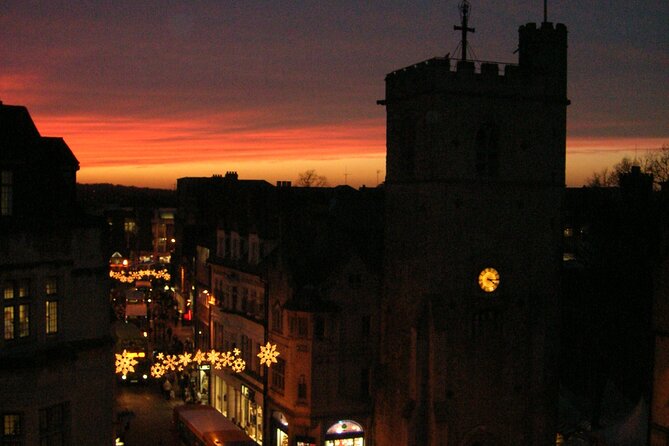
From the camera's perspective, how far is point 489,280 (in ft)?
117

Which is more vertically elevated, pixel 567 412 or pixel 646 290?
pixel 646 290

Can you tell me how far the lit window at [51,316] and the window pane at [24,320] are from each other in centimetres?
65

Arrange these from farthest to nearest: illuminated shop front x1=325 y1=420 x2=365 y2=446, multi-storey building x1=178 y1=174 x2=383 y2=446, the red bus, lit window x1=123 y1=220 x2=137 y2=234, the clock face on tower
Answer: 1. lit window x1=123 y1=220 x2=137 y2=234
2. illuminated shop front x1=325 y1=420 x2=365 y2=446
3. multi-storey building x1=178 y1=174 x2=383 y2=446
4. the clock face on tower
5. the red bus

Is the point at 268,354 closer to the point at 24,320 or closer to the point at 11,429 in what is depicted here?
the point at 24,320

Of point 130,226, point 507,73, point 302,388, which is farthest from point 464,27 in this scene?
point 130,226

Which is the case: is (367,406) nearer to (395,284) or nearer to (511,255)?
(395,284)

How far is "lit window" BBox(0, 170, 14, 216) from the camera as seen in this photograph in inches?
843

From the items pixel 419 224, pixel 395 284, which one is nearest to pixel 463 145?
pixel 419 224

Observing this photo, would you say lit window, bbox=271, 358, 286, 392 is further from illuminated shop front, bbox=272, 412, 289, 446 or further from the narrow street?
the narrow street

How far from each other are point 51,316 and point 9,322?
1389 mm

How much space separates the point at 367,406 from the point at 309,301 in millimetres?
5725

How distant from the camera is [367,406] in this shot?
38562 millimetres

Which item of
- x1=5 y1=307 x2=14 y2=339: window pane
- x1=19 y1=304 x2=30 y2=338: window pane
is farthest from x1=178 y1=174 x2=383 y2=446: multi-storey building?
x1=5 y1=307 x2=14 y2=339: window pane

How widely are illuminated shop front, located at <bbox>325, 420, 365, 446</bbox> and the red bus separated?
15.7 ft
